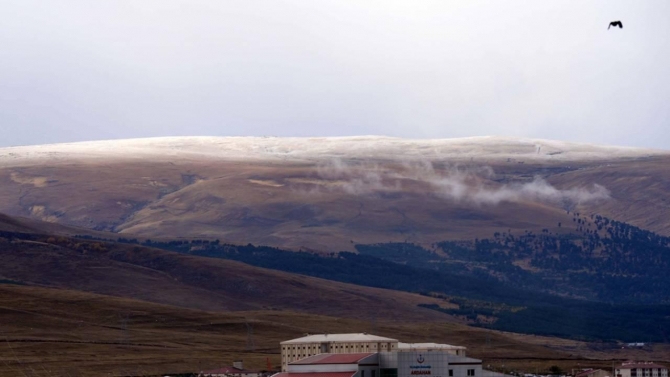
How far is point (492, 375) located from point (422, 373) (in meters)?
13.2

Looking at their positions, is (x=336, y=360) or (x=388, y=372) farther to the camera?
(x=336, y=360)

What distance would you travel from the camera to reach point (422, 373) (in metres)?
166

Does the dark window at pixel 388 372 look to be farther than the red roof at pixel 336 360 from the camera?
No

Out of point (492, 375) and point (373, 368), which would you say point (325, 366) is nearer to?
point (373, 368)

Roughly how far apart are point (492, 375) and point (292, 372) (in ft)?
Answer: 81.1

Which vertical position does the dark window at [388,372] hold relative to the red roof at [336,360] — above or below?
below

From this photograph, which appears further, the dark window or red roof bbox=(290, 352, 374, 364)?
red roof bbox=(290, 352, 374, 364)

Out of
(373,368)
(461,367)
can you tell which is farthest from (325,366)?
(461,367)

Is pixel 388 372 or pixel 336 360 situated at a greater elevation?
pixel 336 360

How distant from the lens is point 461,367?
554ft

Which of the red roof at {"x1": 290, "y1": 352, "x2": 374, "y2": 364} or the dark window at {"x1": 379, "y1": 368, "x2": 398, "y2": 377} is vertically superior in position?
the red roof at {"x1": 290, "y1": 352, "x2": 374, "y2": 364}

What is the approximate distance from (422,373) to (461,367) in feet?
18.8

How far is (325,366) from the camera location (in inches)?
6545

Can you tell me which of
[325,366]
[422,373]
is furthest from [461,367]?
[325,366]
